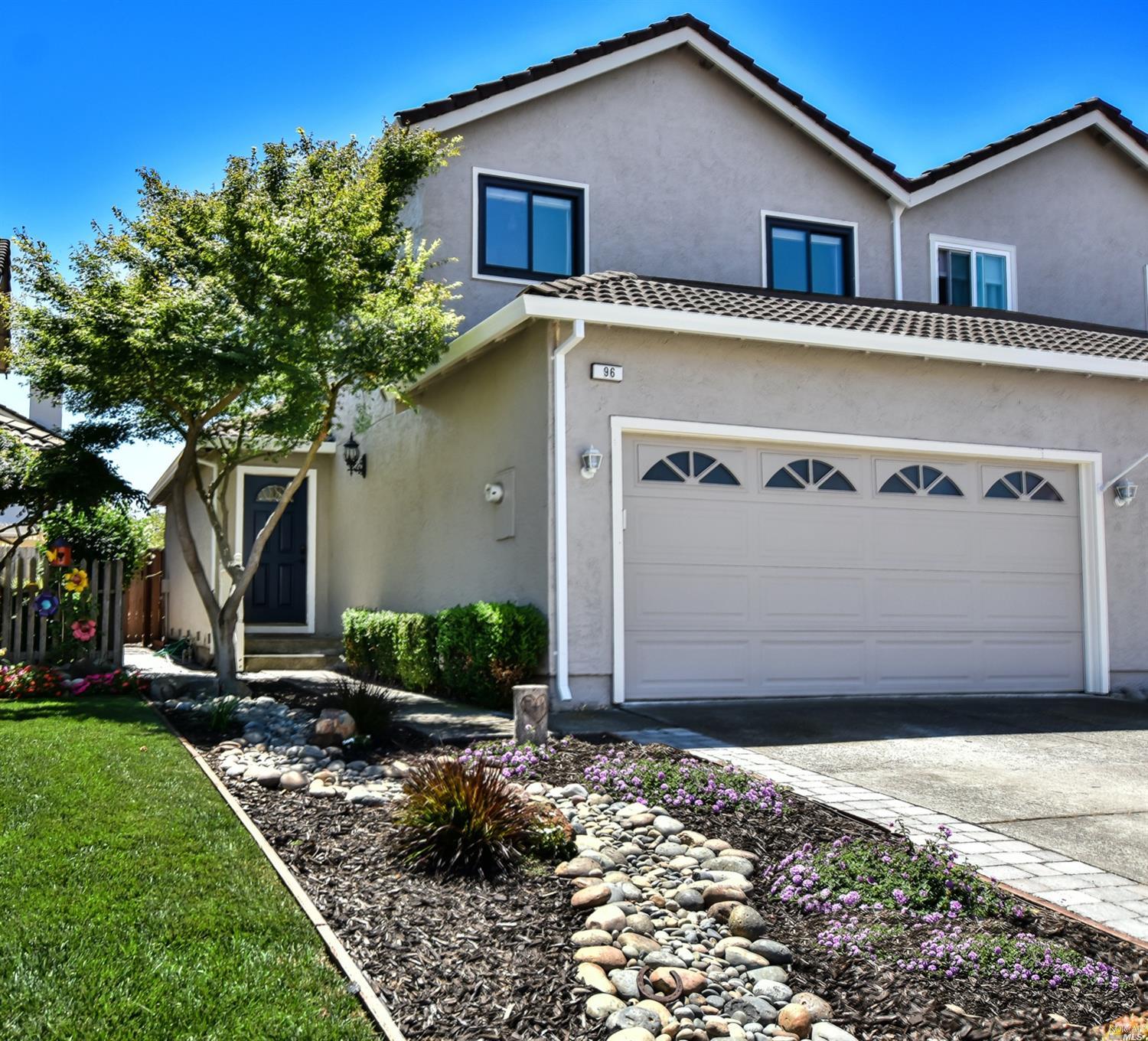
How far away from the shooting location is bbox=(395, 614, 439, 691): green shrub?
10.9 m

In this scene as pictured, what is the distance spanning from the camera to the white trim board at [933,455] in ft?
31.2

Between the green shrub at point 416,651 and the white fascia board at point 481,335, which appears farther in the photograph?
the green shrub at point 416,651

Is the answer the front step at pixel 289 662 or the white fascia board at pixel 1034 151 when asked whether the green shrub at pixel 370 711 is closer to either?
the front step at pixel 289 662

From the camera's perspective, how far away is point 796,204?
47.8ft

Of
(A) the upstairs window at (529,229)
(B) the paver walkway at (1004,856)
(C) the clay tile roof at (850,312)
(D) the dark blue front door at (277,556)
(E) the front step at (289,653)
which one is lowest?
(B) the paver walkway at (1004,856)

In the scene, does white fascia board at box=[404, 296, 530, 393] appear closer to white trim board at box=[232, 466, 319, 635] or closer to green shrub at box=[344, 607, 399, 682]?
green shrub at box=[344, 607, 399, 682]

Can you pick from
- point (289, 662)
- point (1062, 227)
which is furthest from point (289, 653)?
point (1062, 227)

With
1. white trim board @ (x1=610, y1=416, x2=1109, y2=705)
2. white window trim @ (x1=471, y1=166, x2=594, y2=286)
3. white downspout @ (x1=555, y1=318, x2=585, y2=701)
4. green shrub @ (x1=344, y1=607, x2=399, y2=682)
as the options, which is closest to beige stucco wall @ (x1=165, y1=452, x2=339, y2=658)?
green shrub @ (x1=344, y1=607, x2=399, y2=682)

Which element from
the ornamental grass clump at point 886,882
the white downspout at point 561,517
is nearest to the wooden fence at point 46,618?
the white downspout at point 561,517

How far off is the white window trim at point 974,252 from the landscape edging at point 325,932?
1236 cm

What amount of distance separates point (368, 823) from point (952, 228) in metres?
13.0

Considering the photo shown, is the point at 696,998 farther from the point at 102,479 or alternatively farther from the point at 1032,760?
the point at 102,479

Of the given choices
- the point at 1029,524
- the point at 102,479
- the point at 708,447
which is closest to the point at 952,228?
the point at 1029,524

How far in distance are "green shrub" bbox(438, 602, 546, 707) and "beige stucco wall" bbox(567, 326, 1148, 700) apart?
1.21ft
